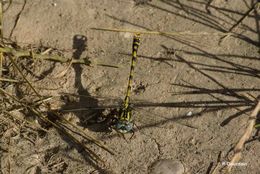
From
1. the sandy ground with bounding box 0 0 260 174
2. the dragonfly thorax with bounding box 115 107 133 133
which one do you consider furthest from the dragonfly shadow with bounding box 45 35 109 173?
the dragonfly thorax with bounding box 115 107 133 133

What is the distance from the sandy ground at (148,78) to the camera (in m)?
2.30

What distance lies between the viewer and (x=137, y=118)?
7.80 ft

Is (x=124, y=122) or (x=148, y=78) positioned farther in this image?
(x=148, y=78)

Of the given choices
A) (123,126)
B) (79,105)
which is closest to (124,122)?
(123,126)

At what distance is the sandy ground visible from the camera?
7.54 ft

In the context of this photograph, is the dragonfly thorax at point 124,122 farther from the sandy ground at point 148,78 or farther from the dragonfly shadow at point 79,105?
the dragonfly shadow at point 79,105

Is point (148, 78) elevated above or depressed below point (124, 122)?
above

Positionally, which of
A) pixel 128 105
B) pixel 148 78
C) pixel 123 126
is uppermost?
pixel 148 78

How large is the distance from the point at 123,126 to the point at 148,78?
383 mm

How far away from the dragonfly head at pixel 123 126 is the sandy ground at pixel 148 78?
70 mm

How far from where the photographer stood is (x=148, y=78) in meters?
2.49

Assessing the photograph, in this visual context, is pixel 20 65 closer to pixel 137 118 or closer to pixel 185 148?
pixel 137 118

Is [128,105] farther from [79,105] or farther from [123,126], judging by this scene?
[79,105]

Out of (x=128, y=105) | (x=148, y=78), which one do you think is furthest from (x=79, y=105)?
(x=148, y=78)
